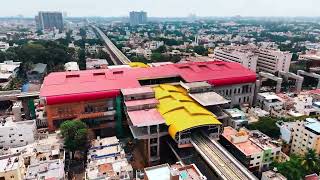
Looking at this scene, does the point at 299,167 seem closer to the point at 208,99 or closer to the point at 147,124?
the point at 208,99

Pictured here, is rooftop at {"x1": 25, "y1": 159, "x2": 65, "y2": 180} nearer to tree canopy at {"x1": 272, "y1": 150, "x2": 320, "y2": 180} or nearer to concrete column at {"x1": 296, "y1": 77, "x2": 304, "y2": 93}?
tree canopy at {"x1": 272, "y1": 150, "x2": 320, "y2": 180}

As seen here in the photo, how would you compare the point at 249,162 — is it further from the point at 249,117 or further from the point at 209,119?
the point at 249,117

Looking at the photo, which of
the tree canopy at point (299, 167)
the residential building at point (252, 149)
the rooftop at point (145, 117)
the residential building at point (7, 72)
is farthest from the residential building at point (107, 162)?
the residential building at point (7, 72)

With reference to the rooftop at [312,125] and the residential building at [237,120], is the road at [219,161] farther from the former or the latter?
the rooftop at [312,125]

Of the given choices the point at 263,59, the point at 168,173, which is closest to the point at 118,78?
the point at 168,173

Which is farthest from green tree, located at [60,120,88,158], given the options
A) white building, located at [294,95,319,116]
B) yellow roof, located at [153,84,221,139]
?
white building, located at [294,95,319,116]

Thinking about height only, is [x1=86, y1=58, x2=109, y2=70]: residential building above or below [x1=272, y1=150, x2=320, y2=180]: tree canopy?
above
